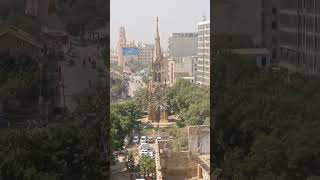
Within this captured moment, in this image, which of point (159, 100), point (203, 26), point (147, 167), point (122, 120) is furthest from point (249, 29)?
point (147, 167)

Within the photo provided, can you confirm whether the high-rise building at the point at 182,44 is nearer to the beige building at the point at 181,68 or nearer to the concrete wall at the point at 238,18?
the beige building at the point at 181,68

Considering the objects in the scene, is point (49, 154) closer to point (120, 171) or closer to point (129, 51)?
point (120, 171)

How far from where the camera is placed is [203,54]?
4.84 metres

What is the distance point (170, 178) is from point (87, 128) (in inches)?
31.8

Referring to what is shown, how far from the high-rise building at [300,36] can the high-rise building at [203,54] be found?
0.57m

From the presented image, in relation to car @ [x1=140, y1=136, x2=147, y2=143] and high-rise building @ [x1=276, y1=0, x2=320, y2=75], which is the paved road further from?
high-rise building @ [x1=276, y1=0, x2=320, y2=75]

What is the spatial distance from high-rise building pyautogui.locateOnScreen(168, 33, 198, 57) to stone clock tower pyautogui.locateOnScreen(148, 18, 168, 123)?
108 mm

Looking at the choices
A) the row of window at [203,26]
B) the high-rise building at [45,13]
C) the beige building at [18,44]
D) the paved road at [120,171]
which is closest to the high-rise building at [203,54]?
the row of window at [203,26]

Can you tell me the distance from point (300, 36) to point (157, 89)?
1351mm

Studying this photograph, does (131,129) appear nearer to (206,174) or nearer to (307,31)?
(206,174)

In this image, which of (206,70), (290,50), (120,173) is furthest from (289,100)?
(120,173)

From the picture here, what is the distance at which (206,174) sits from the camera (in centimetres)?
479

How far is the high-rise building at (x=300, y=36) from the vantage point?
14.2ft

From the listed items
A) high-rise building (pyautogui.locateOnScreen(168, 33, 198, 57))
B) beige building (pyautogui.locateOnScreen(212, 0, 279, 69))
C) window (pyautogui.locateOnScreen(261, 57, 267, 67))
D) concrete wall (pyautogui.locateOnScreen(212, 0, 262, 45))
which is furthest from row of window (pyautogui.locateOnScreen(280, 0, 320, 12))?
high-rise building (pyautogui.locateOnScreen(168, 33, 198, 57))
